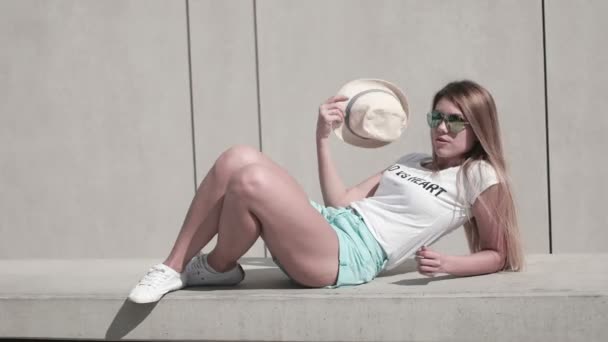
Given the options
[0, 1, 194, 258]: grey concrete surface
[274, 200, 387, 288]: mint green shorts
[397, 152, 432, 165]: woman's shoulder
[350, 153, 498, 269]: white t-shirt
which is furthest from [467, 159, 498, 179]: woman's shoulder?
[0, 1, 194, 258]: grey concrete surface

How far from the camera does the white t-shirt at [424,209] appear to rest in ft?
9.08

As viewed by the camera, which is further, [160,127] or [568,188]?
[160,127]

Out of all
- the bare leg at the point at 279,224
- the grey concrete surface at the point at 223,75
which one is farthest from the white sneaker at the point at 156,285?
the grey concrete surface at the point at 223,75

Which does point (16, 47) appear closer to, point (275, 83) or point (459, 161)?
point (275, 83)

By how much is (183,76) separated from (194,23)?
0.29m

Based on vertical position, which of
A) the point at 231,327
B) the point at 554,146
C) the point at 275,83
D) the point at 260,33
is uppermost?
the point at 260,33

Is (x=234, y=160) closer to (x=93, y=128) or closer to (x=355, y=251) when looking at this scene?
(x=355, y=251)

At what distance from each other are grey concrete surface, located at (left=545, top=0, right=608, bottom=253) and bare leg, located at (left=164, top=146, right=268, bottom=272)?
2.04m

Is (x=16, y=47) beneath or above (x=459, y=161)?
above

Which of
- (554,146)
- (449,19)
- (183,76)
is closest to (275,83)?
(183,76)

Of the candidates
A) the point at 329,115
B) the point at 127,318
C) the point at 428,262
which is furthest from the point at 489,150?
the point at 127,318

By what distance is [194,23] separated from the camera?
4309 mm

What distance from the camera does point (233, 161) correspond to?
258 cm

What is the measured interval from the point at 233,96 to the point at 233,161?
1.73m
